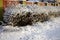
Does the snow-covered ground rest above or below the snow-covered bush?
below

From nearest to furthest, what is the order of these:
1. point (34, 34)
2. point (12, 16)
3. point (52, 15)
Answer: point (34, 34) → point (12, 16) → point (52, 15)

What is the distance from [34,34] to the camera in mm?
5277

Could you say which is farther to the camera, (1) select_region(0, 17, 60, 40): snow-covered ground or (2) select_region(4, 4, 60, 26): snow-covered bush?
(2) select_region(4, 4, 60, 26): snow-covered bush

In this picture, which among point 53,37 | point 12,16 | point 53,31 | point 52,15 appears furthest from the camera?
point 52,15

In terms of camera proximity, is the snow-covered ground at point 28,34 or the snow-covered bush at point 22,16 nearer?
the snow-covered ground at point 28,34

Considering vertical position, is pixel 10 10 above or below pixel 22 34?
above

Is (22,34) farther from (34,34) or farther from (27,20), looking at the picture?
(27,20)

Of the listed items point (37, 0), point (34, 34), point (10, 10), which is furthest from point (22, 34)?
point (37, 0)

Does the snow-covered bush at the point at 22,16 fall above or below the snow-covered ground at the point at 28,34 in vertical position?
above

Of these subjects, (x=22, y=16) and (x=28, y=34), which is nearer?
(x=28, y=34)

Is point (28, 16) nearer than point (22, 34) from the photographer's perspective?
No

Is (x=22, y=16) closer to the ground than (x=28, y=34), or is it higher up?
higher up

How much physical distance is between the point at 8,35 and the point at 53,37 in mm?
1344

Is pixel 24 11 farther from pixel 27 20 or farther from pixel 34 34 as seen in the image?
pixel 34 34
